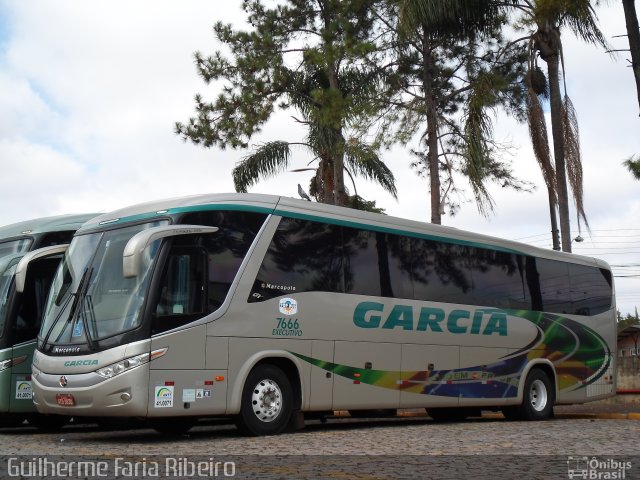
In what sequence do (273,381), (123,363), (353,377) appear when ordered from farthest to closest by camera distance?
(353,377) < (273,381) < (123,363)

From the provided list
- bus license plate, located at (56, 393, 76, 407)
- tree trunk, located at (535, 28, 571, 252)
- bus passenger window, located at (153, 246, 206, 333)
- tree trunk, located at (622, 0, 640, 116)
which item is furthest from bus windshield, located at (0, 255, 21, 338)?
tree trunk, located at (535, 28, 571, 252)

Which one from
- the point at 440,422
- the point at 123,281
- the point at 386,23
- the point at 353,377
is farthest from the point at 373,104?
the point at 123,281

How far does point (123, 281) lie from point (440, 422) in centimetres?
771

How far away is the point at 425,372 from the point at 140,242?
596 cm

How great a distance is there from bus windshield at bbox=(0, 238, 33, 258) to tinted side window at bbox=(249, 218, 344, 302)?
4.72 meters

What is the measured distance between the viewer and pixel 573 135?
23.6 meters

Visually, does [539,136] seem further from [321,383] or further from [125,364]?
[125,364]

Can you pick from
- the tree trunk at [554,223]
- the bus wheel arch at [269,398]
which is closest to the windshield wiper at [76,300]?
the bus wheel arch at [269,398]

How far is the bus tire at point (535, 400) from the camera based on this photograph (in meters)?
17.9

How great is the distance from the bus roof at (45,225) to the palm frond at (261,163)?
10849 mm

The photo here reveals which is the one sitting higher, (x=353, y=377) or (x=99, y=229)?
(x=99, y=229)

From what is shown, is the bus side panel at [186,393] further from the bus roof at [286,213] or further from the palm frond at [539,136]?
the palm frond at [539,136]

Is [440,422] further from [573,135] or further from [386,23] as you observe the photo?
[386,23]

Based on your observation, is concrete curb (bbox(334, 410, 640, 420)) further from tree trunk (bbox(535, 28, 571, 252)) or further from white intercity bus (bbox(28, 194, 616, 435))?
tree trunk (bbox(535, 28, 571, 252))
